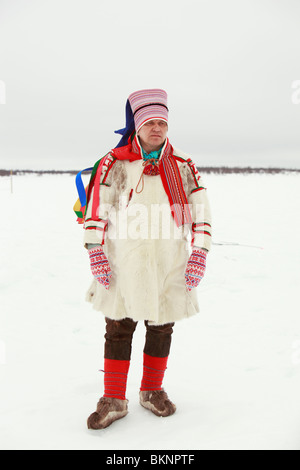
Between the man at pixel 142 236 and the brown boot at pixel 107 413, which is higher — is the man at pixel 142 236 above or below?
above

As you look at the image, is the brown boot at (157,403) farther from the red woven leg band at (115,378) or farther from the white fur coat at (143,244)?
the white fur coat at (143,244)

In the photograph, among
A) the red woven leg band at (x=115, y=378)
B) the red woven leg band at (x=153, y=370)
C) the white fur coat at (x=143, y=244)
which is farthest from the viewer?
the red woven leg band at (x=153, y=370)

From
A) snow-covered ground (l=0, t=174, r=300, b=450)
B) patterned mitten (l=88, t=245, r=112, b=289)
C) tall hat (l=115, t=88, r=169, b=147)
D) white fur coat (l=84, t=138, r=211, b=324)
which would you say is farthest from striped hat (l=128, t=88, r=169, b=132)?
snow-covered ground (l=0, t=174, r=300, b=450)

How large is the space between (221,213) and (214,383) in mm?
8658

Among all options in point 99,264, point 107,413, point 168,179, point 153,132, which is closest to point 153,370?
point 107,413

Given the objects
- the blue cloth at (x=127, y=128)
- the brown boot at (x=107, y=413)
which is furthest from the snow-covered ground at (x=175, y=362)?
the blue cloth at (x=127, y=128)

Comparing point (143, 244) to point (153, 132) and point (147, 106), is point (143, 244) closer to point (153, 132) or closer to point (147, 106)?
point (153, 132)

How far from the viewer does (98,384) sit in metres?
2.71

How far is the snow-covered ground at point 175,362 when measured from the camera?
2.16m

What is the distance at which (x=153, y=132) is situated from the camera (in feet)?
7.23

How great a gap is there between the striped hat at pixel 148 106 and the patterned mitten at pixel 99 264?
0.75m

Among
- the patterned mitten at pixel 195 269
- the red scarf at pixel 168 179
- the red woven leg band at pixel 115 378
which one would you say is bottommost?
the red woven leg band at pixel 115 378
